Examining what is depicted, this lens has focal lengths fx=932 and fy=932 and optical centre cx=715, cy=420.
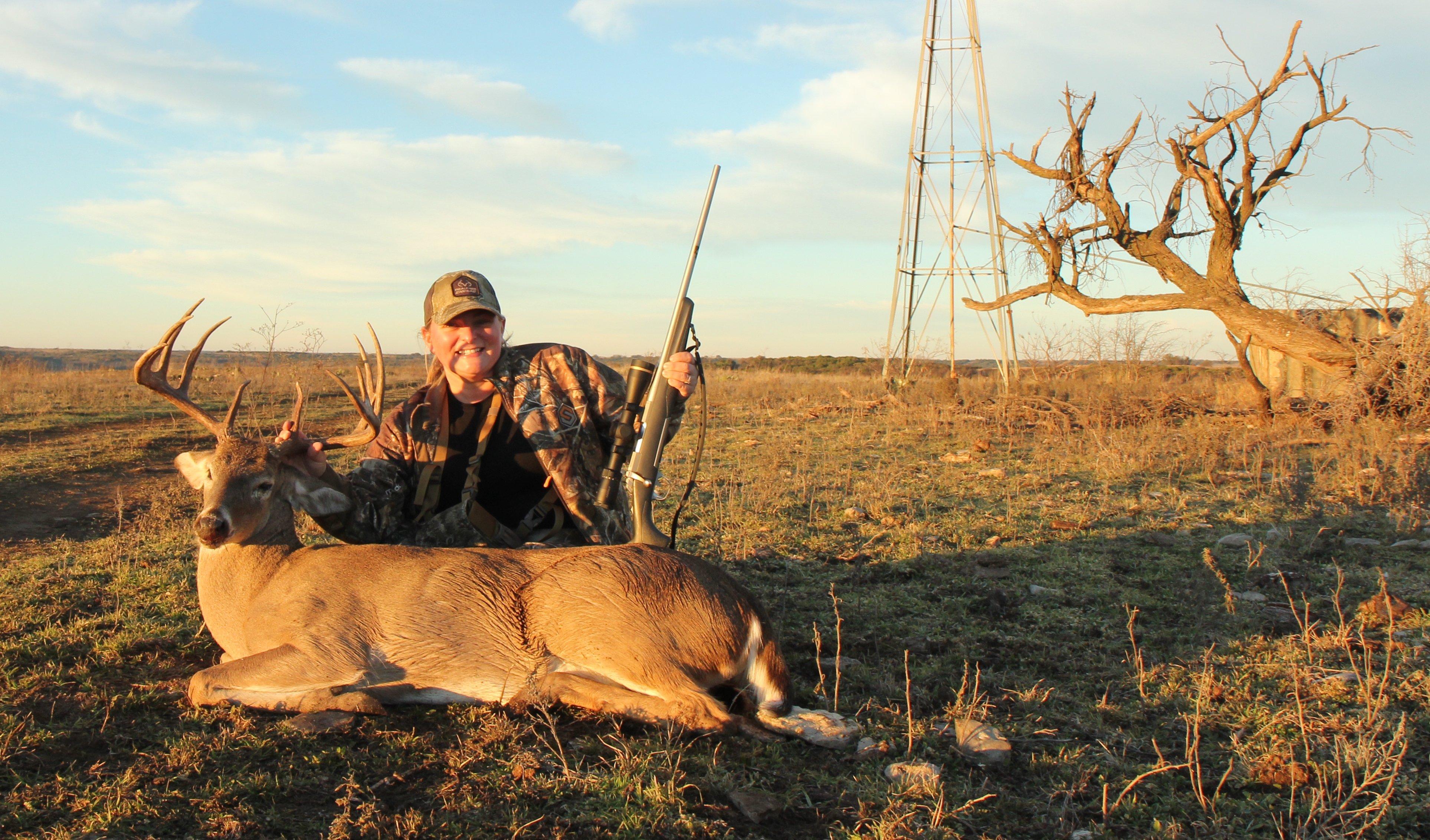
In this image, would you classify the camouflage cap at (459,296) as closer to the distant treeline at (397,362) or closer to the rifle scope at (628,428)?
the rifle scope at (628,428)

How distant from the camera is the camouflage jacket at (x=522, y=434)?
14.7 feet

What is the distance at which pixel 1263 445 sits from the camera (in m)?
9.25

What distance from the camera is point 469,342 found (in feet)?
14.7

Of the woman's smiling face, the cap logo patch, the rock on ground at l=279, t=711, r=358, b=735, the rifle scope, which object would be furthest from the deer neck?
the rifle scope

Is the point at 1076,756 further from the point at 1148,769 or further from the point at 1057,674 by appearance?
the point at 1057,674

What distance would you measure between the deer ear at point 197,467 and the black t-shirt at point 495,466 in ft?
3.41

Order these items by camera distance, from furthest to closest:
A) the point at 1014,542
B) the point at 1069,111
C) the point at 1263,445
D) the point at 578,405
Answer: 1. the point at 1069,111
2. the point at 1263,445
3. the point at 1014,542
4. the point at 578,405

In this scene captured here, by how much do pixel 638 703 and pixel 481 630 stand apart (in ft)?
2.21

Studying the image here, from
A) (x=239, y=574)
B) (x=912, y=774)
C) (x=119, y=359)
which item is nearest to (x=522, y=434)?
(x=239, y=574)

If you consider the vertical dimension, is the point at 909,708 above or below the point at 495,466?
below

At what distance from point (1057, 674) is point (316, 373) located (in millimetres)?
23274

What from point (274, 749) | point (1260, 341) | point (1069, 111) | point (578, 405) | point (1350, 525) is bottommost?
point (274, 749)

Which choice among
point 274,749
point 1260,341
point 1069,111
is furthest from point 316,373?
point 274,749

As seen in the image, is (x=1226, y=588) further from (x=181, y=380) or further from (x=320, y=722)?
(x=181, y=380)
